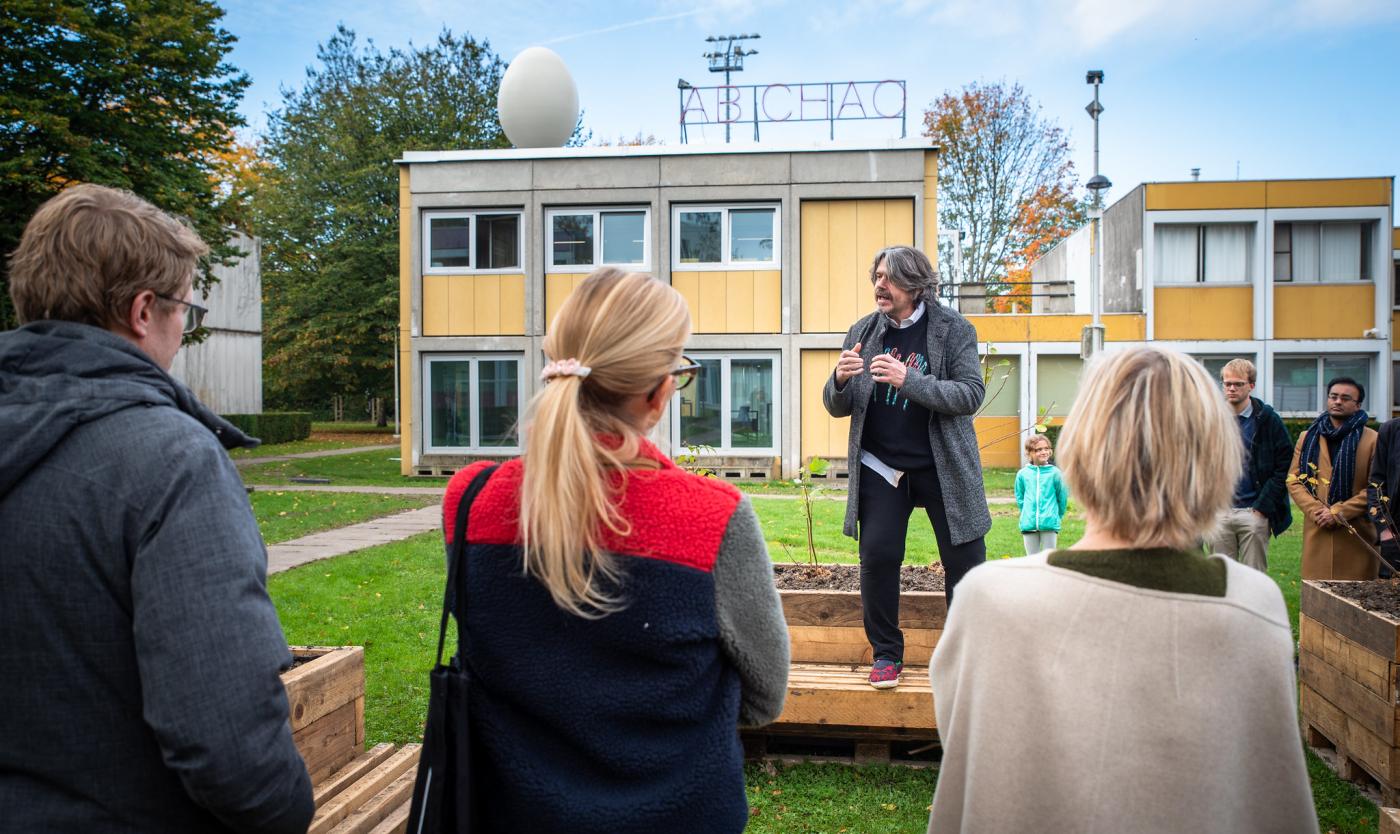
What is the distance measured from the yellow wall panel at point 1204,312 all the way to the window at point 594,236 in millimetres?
13642

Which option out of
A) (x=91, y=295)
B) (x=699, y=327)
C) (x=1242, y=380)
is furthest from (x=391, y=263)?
(x=91, y=295)

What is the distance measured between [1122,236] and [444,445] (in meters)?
19.8

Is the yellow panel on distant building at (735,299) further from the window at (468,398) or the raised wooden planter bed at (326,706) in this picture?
the raised wooden planter bed at (326,706)

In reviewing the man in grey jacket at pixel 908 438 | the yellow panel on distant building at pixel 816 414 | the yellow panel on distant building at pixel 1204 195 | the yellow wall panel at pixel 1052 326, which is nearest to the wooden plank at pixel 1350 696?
the man in grey jacket at pixel 908 438

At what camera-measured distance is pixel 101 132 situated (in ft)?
58.9

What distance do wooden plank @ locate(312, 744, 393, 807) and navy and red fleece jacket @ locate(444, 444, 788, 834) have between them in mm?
1616

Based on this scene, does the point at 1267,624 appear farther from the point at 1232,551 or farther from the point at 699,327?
the point at 699,327

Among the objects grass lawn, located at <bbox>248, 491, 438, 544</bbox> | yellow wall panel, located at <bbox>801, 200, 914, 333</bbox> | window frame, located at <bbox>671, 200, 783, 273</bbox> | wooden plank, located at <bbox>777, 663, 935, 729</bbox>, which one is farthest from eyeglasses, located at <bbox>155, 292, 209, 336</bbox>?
window frame, located at <bbox>671, 200, 783, 273</bbox>

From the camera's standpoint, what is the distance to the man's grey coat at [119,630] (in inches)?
62.6

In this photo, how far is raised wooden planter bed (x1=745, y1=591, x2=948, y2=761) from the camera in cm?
415

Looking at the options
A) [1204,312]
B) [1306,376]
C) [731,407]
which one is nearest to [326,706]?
[731,407]

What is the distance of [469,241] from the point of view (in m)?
19.8

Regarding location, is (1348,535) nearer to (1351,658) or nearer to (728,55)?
(1351,658)

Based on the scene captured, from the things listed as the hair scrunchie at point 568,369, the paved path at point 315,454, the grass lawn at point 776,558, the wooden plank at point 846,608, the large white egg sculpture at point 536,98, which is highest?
the large white egg sculpture at point 536,98
